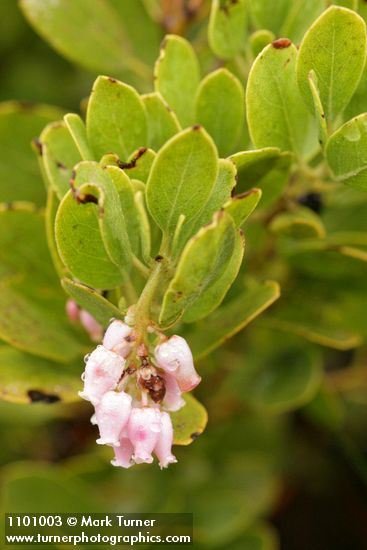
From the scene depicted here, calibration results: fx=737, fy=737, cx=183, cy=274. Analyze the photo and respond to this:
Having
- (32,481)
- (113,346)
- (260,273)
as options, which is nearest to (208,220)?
(113,346)

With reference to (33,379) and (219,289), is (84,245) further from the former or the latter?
(33,379)

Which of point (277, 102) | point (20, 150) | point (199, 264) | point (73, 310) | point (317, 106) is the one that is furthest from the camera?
point (20, 150)

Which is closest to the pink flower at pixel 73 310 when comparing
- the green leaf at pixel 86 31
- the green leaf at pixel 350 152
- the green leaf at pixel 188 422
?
the green leaf at pixel 188 422

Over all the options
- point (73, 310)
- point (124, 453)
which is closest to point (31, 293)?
point (73, 310)

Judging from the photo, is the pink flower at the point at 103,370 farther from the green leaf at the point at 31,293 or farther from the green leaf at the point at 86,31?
the green leaf at the point at 86,31

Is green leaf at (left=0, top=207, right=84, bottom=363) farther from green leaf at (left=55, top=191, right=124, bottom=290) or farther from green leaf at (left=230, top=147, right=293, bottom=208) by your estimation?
green leaf at (left=230, top=147, right=293, bottom=208)

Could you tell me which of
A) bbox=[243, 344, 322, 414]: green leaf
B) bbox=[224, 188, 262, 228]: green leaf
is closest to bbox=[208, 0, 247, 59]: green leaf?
Result: bbox=[224, 188, 262, 228]: green leaf
